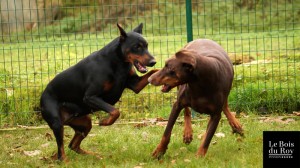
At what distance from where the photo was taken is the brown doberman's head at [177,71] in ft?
20.5

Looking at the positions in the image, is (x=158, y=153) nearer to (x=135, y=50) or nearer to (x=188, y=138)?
(x=188, y=138)

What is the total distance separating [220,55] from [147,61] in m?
0.88

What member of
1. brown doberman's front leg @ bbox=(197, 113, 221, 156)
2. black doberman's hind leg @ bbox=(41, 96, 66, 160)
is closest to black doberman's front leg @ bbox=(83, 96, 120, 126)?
black doberman's hind leg @ bbox=(41, 96, 66, 160)

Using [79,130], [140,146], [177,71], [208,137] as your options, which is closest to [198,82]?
[177,71]

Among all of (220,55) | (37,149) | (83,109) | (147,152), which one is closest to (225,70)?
(220,55)

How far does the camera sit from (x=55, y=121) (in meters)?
7.24

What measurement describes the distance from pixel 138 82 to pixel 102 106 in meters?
0.60

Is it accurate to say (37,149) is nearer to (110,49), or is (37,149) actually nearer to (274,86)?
(110,49)

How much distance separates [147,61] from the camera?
702 centimetres

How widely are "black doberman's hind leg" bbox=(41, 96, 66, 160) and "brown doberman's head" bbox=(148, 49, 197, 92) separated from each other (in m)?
1.53

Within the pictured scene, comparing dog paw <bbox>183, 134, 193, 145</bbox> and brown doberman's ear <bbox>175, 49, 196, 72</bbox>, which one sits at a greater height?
brown doberman's ear <bbox>175, 49, 196, 72</bbox>

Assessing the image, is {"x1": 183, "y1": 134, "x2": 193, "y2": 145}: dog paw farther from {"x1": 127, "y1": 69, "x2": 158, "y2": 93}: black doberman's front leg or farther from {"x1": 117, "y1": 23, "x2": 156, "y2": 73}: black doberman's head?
{"x1": 117, "y1": 23, "x2": 156, "y2": 73}: black doberman's head

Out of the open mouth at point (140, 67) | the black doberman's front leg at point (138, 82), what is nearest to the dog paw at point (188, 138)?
the black doberman's front leg at point (138, 82)

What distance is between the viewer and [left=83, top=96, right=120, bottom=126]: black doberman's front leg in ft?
22.7
